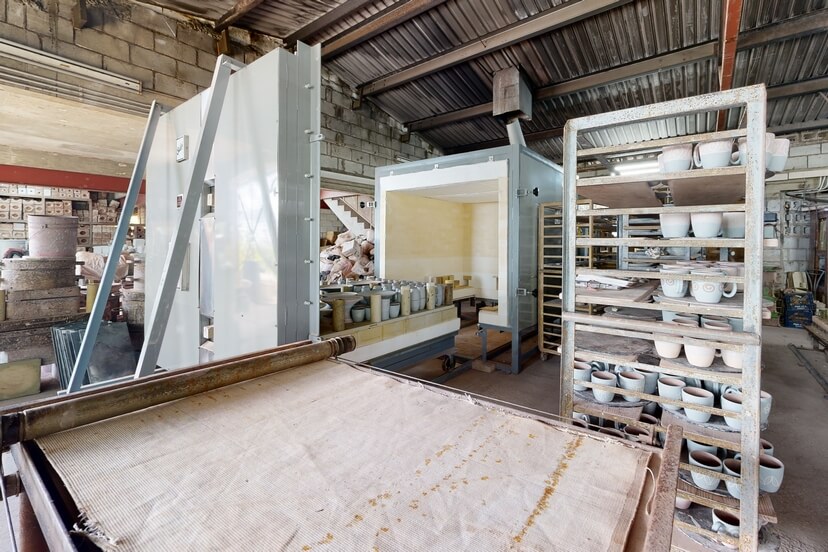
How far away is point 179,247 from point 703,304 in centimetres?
244

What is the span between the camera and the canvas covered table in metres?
0.64

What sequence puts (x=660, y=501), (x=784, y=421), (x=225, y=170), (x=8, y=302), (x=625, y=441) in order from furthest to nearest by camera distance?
(x=8, y=302) < (x=784, y=421) < (x=225, y=170) < (x=625, y=441) < (x=660, y=501)

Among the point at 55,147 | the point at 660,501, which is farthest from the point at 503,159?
the point at 55,147

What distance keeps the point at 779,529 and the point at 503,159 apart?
3.26 m

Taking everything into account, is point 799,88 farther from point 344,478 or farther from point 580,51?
point 344,478

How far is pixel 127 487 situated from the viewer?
742 millimetres

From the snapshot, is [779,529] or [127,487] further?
[779,529]

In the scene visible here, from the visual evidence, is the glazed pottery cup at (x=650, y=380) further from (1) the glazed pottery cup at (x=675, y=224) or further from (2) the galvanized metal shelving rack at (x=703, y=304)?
(1) the glazed pottery cup at (x=675, y=224)

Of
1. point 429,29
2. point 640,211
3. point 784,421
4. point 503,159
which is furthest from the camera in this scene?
point 429,29

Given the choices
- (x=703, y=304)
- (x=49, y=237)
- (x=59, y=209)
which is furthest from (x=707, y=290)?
(x=59, y=209)

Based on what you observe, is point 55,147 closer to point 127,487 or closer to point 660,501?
point 127,487

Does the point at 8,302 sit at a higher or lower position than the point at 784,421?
higher

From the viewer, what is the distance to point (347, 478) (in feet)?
2.60

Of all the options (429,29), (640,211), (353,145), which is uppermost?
(429,29)
